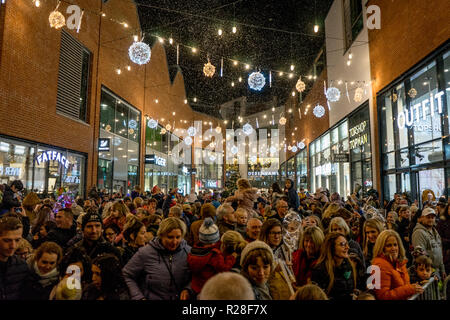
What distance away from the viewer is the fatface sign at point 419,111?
9602 mm

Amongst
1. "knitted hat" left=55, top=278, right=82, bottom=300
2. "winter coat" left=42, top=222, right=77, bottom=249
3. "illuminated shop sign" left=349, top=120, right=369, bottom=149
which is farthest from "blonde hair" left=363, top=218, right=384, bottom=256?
"illuminated shop sign" left=349, top=120, right=369, bottom=149

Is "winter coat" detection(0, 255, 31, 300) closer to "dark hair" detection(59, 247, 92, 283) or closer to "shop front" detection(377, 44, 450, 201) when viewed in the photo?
"dark hair" detection(59, 247, 92, 283)

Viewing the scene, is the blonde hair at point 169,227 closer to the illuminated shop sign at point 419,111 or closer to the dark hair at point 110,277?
the dark hair at point 110,277

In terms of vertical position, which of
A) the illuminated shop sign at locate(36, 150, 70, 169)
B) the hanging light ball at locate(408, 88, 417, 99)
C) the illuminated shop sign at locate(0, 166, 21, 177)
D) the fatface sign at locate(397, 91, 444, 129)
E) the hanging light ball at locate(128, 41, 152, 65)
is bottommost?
the illuminated shop sign at locate(0, 166, 21, 177)

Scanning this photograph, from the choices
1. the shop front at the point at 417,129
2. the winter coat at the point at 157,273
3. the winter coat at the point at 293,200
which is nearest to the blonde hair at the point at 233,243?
the winter coat at the point at 157,273

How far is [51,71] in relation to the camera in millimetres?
11656

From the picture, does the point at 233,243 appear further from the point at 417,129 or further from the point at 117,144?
the point at 117,144

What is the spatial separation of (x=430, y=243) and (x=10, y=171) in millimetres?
11240

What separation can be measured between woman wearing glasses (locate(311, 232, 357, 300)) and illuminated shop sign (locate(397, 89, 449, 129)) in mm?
8784

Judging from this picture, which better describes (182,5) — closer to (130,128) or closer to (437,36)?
(130,128)

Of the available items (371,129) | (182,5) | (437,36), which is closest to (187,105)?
(182,5)

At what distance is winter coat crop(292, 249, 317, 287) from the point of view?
3.22 meters

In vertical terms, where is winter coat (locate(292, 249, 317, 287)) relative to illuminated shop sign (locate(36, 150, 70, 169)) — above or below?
below

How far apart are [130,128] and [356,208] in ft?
53.1
